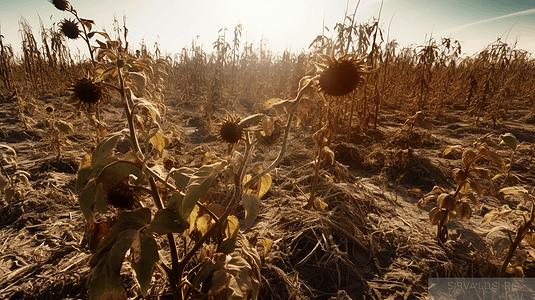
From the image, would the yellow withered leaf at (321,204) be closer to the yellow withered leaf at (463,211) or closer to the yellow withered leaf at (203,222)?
the yellow withered leaf at (463,211)

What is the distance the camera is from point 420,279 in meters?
1.98

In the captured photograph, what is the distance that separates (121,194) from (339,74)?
1147mm

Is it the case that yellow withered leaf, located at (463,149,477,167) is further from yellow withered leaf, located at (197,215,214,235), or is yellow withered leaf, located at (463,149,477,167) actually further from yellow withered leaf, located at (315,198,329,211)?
yellow withered leaf, located at (197,215,214,235)

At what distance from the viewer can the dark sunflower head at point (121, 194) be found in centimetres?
118

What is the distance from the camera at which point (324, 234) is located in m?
2.32

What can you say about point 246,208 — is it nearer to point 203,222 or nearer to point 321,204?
point 203,222

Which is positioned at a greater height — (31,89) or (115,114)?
(31,89)

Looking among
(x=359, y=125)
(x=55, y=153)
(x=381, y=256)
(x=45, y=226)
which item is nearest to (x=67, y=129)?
(x=55, y=153)

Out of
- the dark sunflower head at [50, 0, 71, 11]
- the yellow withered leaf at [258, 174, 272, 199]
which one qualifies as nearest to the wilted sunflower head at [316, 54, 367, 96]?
the yellow withered leaf at [258, 174, 272, 199]

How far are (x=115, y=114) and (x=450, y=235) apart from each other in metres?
7.70

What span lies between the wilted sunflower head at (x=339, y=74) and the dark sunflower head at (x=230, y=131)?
1.51ft

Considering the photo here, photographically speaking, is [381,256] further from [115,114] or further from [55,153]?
[115,114]

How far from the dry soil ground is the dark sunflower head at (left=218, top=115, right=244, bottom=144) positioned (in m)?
1.12

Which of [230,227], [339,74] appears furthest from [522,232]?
[230,227]
